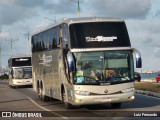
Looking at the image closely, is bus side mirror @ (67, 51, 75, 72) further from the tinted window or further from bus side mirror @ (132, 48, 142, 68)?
bus side mirror @ (132, 48, 142, 68)

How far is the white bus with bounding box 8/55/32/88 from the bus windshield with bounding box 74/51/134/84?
29651 millimetres

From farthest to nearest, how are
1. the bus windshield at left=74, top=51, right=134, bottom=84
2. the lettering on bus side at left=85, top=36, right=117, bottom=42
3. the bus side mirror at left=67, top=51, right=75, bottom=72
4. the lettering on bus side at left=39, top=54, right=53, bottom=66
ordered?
the lettering on bus side at left=39, top=54, right=53, bottom=66 → the lettering on bus side at left=85, top=36, right=117, bottom=42 → the bus windshield at left=74, top=51, right=134, bottom=84 → the bus side mirror at left=67, top=51, right=75, bottom=72

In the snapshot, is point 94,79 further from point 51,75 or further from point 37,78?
point 37,78

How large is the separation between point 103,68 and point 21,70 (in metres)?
30.8

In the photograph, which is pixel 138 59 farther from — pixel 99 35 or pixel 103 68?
pixel 99 35

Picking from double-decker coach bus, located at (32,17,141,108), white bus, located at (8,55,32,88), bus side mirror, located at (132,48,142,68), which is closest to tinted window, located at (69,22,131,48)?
double-decker coach bus, located at (32,17,141,108)

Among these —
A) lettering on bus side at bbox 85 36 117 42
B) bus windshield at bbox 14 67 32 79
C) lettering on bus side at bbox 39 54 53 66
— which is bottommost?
bus windshield at bbox 14 67 32 79

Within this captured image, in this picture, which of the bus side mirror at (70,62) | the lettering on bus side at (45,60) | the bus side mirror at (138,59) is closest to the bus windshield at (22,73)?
the lettering on bus side at (45,60)

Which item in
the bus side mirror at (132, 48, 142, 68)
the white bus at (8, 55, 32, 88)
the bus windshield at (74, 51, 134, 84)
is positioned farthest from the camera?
the white bus at (8, 55, 32, 88)

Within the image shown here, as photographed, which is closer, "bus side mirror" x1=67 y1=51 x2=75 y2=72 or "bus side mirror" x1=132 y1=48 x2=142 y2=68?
"bus side mirror" x1=67 y1=51 x2=75 y2=72

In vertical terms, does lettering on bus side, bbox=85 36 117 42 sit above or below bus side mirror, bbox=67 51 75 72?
above

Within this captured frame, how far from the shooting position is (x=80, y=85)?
20.0 m

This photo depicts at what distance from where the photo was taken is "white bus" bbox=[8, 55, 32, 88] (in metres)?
49.6

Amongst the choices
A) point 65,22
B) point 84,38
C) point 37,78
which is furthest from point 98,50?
point 37,78
